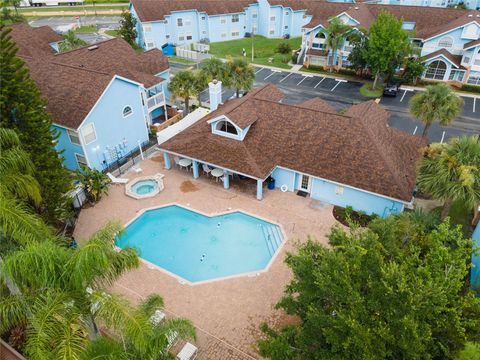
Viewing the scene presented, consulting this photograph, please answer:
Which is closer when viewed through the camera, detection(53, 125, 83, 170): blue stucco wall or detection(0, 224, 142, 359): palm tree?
detection(0, 224, 142, 359): palm tree

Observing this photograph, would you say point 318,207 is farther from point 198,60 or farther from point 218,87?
point 198,60

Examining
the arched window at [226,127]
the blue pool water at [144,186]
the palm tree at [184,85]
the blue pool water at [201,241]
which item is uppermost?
the palm tree at [184,85]

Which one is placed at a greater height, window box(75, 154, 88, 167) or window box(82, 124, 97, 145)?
window box(82, 124, 97, 145)

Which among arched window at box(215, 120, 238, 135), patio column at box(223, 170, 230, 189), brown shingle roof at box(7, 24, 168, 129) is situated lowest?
patio column at box(223, 170, 230, 189)

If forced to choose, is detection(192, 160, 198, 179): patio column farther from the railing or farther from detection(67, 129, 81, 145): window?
the railing

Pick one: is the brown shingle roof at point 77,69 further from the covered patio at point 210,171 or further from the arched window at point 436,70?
the arched window at point 436,70

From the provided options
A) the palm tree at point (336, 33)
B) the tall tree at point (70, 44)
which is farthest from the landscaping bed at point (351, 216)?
the tall tree at point (70, 44)

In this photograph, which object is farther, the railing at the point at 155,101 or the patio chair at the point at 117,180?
the railing at the point at 155,101

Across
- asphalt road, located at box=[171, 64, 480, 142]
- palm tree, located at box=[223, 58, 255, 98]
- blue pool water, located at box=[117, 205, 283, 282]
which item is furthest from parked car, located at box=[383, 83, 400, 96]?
blue pool water, located at box=[117, 205, 283, 282]
